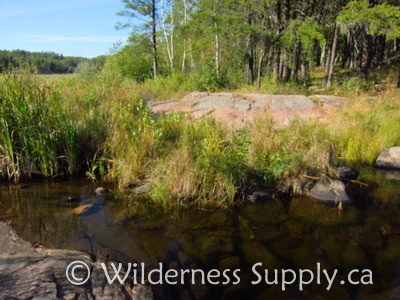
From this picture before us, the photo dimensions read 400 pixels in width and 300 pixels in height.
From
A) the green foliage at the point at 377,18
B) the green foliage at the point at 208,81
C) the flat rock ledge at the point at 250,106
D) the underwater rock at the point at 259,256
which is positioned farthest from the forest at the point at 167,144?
the green foliage at the point at 377,18

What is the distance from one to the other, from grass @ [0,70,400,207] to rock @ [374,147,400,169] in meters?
1.17

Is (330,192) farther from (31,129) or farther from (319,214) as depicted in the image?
(31,129)

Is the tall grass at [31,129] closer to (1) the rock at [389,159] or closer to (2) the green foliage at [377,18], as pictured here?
(1) the rock at [389,159]

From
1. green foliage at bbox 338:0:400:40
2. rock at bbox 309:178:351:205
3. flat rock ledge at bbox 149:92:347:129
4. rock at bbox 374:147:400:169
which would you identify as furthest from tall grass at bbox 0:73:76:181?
green foliage at bbox 338:0:400:40

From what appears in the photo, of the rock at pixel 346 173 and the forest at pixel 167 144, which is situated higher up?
the forest at pixel 167 144

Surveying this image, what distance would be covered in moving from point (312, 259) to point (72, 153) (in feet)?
15.2

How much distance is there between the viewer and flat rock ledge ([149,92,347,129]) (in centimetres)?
883

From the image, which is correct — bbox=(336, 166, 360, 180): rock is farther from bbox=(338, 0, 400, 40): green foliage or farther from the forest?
bbox=(338, 0, 400, 40): green foliage

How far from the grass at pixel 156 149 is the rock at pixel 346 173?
0.19 metres

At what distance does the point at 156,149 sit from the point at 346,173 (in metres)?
3.83

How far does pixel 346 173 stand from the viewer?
6.46 metres

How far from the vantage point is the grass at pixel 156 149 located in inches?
214

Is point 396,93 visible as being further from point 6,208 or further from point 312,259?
point 6,208

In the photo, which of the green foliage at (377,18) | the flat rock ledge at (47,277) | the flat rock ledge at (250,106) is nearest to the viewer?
the flat rock ledge at (47,277)
